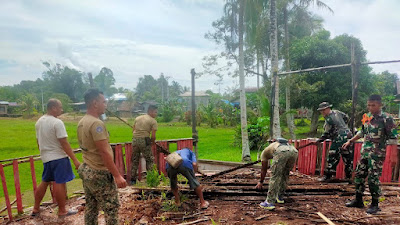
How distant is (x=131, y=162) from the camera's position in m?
6.05

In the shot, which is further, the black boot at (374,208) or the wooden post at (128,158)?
the wooden post at (128,158)

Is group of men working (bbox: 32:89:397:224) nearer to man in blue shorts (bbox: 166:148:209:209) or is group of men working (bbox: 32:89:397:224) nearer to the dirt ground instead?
man in blue shorts (bbox: 166:148:209:209)

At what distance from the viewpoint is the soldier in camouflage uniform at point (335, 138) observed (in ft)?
18.0

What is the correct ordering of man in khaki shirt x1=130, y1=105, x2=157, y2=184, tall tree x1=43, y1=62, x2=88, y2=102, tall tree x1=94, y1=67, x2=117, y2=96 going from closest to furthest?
1. man in khaki shirt x1=130, y1=105, x2=157, y2=184
2. tall tree x1=43, y1=62, x2=88, y2=102
3. tall tree x1=94, y1=67, x2=117, y2=96

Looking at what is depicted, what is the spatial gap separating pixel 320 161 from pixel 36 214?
594 cm

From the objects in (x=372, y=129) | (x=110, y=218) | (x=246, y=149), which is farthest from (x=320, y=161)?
(x=110, y=218)

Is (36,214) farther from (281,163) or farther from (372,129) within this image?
(372,129)

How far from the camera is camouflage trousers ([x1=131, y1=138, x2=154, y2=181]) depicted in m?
5.82

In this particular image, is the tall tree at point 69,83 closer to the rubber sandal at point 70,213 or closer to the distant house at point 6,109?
the distant house at point 6,109

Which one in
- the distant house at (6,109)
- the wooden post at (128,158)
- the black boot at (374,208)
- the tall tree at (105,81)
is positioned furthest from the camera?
the tall tree at (105,81)

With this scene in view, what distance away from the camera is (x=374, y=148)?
391 centimetres

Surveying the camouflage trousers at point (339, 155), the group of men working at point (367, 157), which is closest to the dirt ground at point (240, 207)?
the group of men working at point (367, 157)

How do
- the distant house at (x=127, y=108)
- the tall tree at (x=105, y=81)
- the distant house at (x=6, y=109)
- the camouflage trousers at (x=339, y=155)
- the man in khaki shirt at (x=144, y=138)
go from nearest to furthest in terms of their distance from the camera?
the camouflage trousers at (x=339, y=155)
the man in khaki shirt at (x=144, y=138)
the distant house at (x=6, y=109)
the distant house at (x=127, y=108)
the tall tree at (x=105, y=81)

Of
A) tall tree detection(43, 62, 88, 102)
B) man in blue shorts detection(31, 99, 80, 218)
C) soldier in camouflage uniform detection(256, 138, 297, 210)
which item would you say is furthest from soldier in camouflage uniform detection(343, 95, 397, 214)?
tall tree detection(43, 62, 88, 102)
